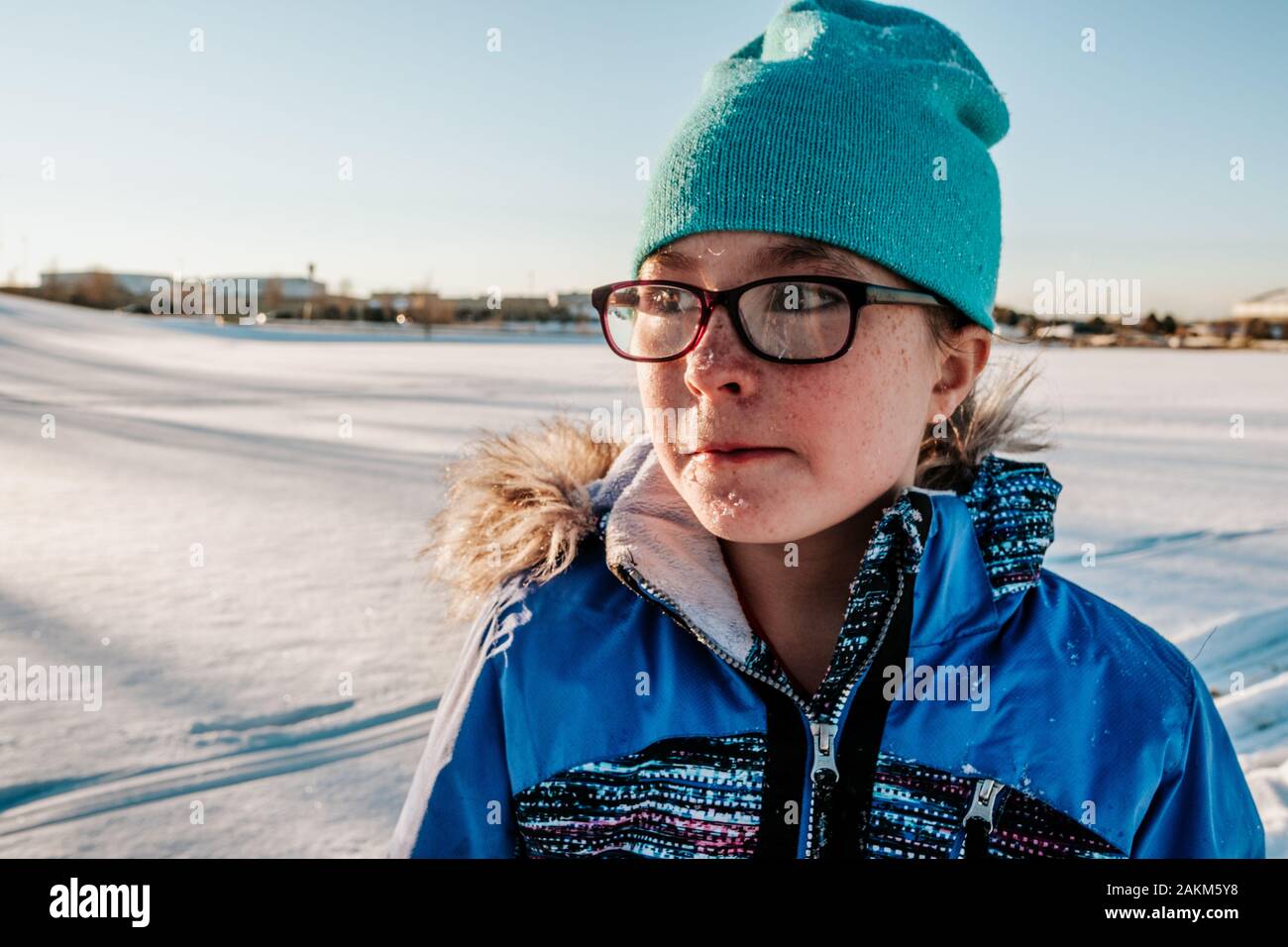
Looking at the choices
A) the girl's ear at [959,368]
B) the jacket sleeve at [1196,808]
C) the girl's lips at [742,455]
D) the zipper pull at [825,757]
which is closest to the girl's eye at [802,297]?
the girl's lips at [742,455]

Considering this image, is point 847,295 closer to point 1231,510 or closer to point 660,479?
point 660,479

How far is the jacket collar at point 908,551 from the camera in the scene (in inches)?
43.5

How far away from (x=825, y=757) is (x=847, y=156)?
0.78m

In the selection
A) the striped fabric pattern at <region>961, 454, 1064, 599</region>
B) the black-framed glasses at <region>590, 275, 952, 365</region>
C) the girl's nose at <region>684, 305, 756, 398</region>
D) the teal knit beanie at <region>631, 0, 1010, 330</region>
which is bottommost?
the striped fabric pattern at <region>961, 454, 1064, 599</region>

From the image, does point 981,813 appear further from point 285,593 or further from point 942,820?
point 285,593

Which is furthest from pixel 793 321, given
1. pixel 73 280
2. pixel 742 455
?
pixel 73 280

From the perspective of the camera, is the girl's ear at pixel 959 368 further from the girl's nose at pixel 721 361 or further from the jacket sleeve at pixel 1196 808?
the jacket sleeve at pixel 1196 808

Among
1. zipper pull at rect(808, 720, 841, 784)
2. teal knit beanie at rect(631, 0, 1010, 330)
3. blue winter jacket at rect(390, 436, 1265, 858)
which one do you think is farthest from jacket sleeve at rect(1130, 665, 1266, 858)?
teal knit beanie at rect(631, 0, 1010, 330)

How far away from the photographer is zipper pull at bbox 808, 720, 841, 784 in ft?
3.53

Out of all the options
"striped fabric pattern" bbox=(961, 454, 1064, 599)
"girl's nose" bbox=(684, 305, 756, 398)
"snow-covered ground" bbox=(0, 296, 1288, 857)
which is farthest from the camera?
"snow-covered ground" bbox=(0, 296, 1288, 857)

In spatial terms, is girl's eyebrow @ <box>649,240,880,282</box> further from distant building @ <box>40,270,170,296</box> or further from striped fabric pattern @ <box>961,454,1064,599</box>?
distant building @ <box>40,270,170,296</box>

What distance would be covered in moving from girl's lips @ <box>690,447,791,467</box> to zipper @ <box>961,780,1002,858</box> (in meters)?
0.48
